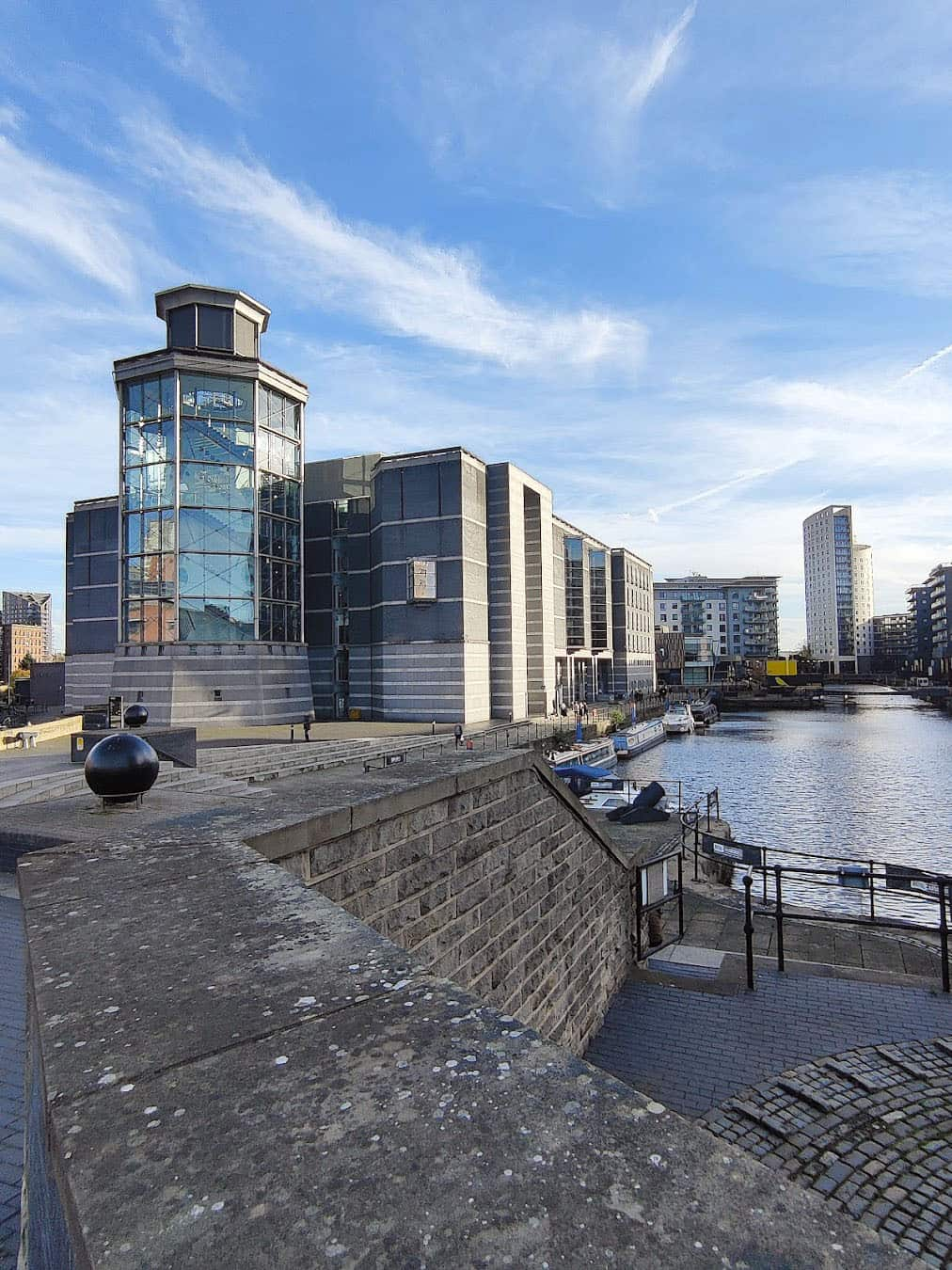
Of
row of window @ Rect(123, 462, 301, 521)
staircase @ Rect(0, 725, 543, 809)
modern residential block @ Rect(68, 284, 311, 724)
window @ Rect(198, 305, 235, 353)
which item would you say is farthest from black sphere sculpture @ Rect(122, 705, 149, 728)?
window @ Rect(198, 305, 235, 353)

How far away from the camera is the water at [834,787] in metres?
29.3

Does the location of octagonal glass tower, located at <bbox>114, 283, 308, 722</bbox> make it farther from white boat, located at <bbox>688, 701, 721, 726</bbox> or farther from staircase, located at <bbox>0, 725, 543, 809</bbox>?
white boat, located at <bbox>688, 701, 721, 726</bbox>

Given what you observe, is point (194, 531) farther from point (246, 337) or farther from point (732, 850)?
point (732, 850)

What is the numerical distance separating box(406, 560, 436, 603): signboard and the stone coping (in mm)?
48758

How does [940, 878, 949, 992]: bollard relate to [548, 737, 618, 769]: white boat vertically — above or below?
above

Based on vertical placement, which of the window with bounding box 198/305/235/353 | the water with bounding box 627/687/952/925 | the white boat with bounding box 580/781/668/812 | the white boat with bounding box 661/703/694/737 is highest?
the window with bounding box 198/305/235/353

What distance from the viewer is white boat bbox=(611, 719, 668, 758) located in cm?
6016

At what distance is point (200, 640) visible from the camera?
4666 centimetres

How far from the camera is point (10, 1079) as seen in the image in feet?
16.2

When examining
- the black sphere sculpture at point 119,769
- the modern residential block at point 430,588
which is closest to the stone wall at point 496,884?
the black sphere sculpture at point 119,769

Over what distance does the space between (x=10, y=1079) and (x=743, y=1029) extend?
9542 mm

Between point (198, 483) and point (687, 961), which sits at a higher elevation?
point (198, 483)

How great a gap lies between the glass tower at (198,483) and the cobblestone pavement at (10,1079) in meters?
41.9

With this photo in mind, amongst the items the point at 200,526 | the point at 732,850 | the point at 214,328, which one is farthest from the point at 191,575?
the point at 732,850
